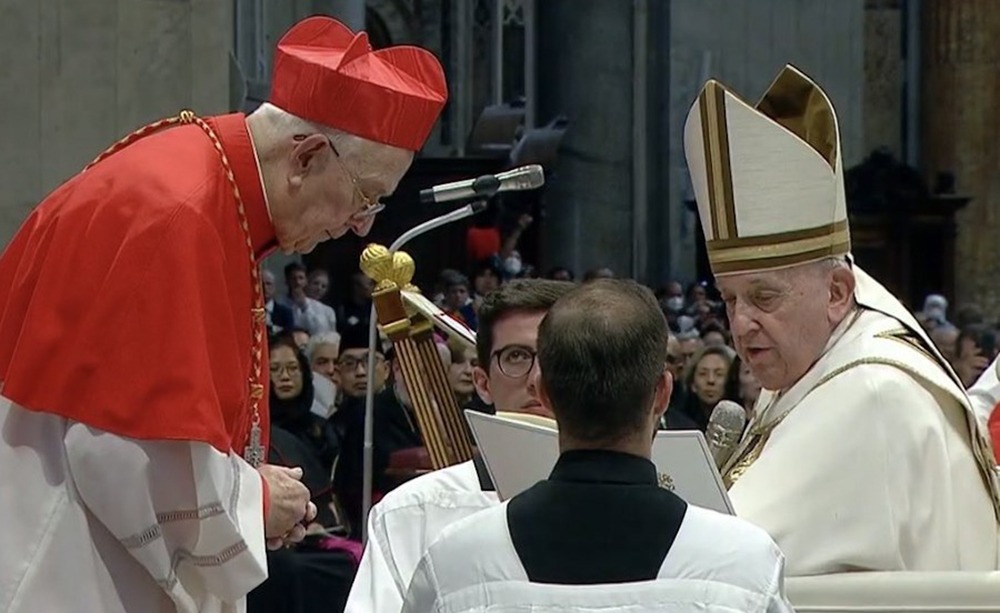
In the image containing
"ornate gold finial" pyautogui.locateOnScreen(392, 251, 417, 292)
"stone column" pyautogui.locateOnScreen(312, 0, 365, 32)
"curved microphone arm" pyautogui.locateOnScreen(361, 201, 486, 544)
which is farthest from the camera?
"stone column" pyautogui.locateOnScreen(312, 0, 365, 32)

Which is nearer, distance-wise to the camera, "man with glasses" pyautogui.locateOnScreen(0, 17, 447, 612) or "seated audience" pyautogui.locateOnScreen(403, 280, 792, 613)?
"seated audience" pyautogui.locateOnScreen(403, 280, 792, 613)

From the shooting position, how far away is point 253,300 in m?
3.50

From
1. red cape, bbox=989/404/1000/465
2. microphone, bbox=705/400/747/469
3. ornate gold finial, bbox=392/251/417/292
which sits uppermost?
ornate gold finial, bbox=392/251/417/292

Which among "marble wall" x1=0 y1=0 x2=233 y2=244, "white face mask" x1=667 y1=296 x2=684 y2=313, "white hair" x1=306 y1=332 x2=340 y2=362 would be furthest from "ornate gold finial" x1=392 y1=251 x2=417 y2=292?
"white face mask" x1=667 y1=296 x2=684 y2=313

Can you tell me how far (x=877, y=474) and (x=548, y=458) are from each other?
67 cm

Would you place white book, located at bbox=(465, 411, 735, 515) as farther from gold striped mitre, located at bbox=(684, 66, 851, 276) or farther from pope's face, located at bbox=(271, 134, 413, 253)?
gold striped mitre, located at bbox=(684, 66, 851, 276)

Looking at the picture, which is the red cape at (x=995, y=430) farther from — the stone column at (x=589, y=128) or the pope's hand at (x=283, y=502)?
the stone column at (x=589, y=128)

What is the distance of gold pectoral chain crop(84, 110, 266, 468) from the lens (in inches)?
137

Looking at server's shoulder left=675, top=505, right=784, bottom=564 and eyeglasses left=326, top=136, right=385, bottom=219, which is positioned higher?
eyeglasses left=326, top=136, right=385, bottom=219

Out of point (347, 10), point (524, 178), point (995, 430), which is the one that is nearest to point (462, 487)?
point (524, 178)

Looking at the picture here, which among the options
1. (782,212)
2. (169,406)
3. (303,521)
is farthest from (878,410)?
(169,406)

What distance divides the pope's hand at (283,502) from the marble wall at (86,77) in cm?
520

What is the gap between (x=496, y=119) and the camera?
19047 millimetres

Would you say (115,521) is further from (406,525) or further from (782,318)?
(782,318)
